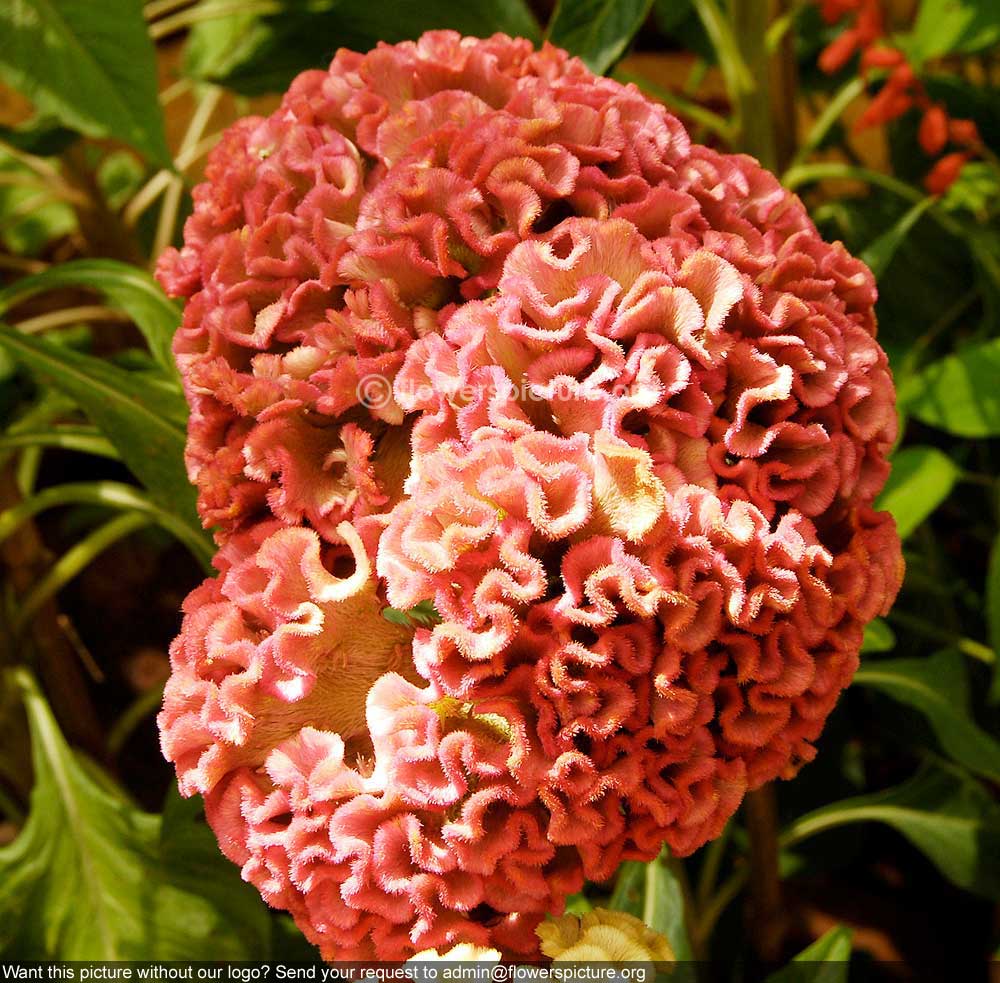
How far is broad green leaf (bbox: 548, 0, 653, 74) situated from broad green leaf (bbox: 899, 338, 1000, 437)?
0.44 m

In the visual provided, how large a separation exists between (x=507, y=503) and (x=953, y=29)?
1.03m

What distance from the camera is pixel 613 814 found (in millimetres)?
517

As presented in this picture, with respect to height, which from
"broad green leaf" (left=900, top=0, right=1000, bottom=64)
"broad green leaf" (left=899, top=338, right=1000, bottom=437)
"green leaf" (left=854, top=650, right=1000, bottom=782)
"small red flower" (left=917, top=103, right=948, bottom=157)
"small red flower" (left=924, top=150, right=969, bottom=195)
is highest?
"broad green leaf" (left=900, top=0, right=1000, bottom=64)

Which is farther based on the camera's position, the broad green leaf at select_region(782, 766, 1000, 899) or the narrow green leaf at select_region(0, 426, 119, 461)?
the broad green leaf at select_region(782, 766, 1000, 899)

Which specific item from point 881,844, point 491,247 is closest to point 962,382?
point 491,247

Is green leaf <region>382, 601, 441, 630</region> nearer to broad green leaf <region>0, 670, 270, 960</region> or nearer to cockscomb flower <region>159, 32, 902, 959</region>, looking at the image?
cockscomb flower <region>159, 32, 902, 959</region>

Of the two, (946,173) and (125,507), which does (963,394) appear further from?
(125,507)

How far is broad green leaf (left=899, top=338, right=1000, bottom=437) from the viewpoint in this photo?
3.14 ft

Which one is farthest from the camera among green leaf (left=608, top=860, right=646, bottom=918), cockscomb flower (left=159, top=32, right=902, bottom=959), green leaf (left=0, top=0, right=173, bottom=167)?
green leaf (left=608, top=860, right=646, bottom=918)

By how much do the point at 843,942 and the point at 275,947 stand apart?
51 cm

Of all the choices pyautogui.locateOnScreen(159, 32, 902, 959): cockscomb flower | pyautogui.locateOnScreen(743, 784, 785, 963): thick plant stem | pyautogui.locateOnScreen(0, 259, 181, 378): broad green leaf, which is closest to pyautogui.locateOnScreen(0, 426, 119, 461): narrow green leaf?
pyautogui.locateOnScreen(0, 259, 181, 378): broad green leaf

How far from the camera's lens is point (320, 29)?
1108 mm

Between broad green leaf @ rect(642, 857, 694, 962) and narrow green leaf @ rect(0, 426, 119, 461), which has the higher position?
narrow green leaf @ rect(0, 426, 119, 461)

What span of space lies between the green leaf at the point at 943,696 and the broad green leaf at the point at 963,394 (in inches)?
9.7
